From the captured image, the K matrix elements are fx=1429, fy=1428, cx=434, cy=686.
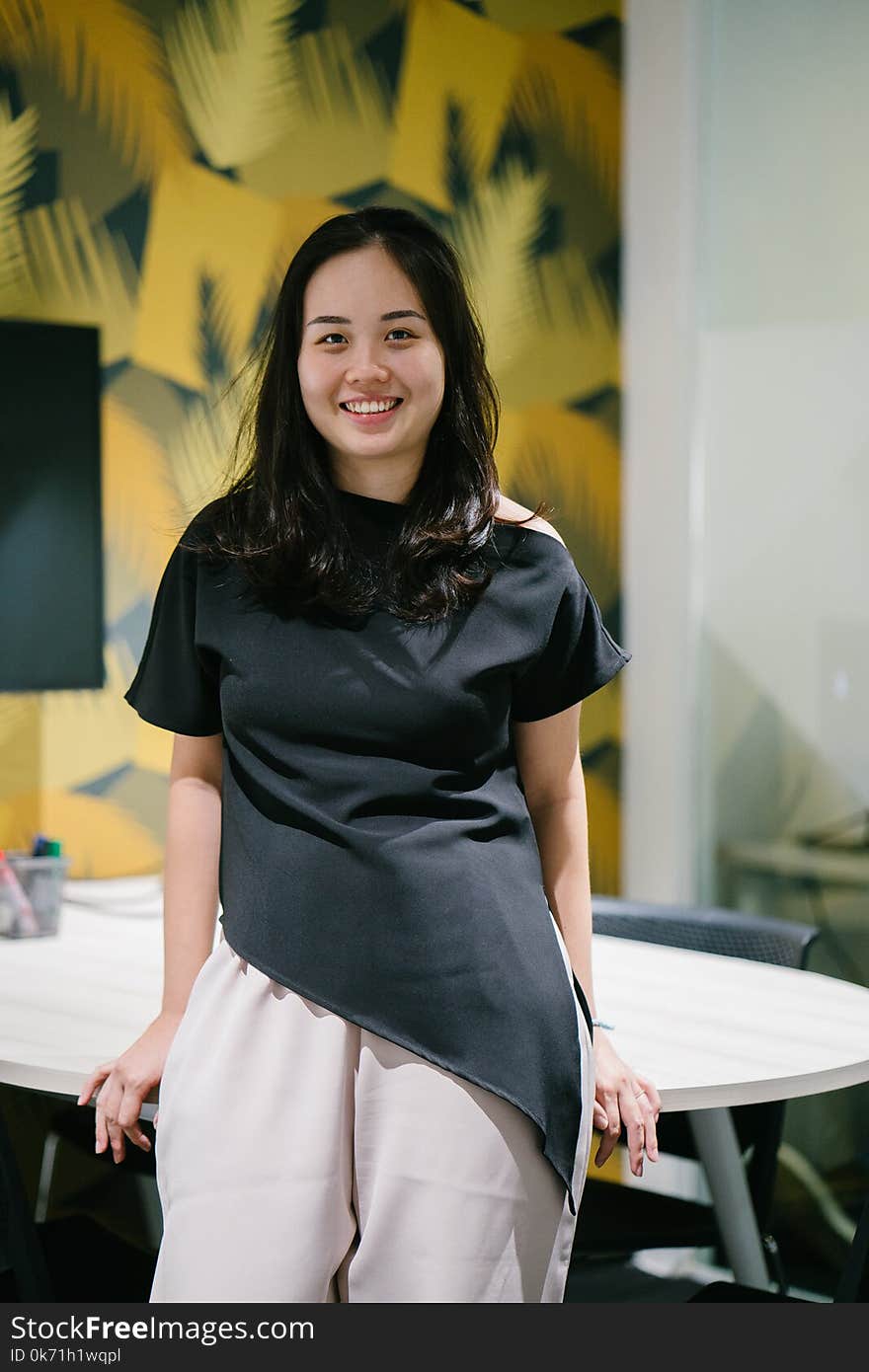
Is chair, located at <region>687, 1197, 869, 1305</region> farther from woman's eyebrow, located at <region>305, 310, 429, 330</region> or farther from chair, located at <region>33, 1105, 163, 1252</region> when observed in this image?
woman's eyebrow, located at <region>305, 310, 429, 330</region>

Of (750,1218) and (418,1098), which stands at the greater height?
(418,1098)

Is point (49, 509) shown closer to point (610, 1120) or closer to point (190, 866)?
point (190, 866)

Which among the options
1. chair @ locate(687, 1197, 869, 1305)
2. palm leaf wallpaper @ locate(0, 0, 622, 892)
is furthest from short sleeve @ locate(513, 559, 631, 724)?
palm leaf wallpaper @ locate(0, 0, 622, 892)

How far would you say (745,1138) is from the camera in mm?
2121

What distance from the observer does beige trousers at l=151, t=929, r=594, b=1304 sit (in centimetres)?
109

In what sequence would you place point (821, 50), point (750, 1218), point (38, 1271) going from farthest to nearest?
point (821, 50), point (750, 1218), point (38, 1271)

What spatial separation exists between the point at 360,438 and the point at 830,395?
6.40 feet

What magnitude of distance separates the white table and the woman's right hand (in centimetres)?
18

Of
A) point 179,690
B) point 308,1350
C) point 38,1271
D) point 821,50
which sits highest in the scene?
point 821,50

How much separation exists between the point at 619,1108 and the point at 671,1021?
1.52ft

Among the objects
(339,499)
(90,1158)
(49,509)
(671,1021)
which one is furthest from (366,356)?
(90,1158)

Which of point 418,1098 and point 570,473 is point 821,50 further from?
point 418,1098

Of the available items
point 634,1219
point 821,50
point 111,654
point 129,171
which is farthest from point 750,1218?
point 821,50

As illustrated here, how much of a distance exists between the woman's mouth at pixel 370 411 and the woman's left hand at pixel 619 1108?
23.6 inches
